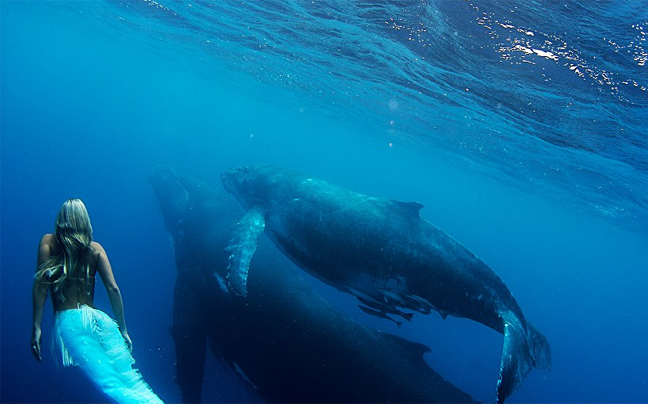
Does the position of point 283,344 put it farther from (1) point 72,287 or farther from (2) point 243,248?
(1) point 72,287

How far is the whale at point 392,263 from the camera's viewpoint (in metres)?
6.60

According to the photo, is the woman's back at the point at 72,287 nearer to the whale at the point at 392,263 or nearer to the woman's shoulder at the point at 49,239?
the woman's shoulder at the point at 49,239

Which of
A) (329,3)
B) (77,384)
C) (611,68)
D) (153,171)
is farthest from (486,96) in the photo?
(77,384)

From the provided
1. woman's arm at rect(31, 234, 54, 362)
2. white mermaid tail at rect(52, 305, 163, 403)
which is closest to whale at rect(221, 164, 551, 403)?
white mermaid tail at rect(52, 305, 163, 403)

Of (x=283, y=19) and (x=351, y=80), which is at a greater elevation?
(x=283, y=19)

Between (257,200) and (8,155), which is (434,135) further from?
(8,155)

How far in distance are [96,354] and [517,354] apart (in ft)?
20.8

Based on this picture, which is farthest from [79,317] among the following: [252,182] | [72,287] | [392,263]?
[252,182]

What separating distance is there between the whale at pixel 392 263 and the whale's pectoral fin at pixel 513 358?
16mm

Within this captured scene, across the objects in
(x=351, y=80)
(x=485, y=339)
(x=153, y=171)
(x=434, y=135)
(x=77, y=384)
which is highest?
(x=351, y=80)

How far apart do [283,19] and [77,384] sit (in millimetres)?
14387

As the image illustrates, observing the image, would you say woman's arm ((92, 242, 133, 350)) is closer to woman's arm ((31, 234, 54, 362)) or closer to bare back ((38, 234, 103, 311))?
bare back ((38, 234, 103, 311))

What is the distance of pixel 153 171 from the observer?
51.3 ft

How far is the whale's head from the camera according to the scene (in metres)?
9.78
